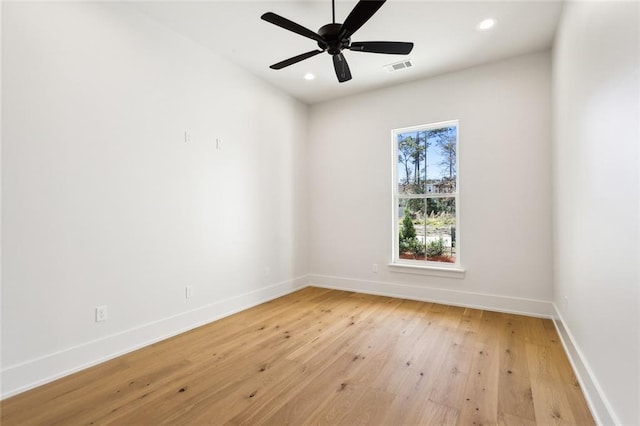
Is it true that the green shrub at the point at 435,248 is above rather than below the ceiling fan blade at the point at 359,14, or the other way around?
below

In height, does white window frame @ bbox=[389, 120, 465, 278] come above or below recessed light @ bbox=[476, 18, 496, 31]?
below

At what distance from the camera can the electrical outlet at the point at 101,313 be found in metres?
2.50

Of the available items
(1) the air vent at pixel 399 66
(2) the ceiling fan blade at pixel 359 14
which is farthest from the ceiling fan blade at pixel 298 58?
(1) the air vent at pixel 399 66

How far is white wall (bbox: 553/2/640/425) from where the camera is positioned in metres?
1.34

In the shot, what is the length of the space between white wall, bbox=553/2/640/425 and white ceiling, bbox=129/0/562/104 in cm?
54

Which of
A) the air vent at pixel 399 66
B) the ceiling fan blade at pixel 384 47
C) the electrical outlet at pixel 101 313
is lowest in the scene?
the electrical outlet at pixel 101 313

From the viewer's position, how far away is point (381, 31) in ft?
10.2

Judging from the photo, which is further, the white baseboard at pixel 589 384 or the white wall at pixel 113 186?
the white wall at pixel 113 186

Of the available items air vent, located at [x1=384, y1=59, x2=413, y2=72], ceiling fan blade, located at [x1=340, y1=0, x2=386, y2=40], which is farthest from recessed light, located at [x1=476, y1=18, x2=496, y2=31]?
ceiling fan blade, located at [x1=340, y1=0, x2=386, y2=40]

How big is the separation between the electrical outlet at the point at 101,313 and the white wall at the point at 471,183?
3127mm

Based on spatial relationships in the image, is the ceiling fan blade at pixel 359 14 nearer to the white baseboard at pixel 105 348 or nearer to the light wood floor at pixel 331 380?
the light wood floor at pixel 331 380

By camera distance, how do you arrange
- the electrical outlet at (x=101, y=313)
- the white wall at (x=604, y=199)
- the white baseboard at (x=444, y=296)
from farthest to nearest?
the white baseboard at (x=444, y=296) < the electrical outlet at (x=101, y=313) < the white wall at (x=604, y=199)

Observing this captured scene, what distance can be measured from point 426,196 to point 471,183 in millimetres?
608

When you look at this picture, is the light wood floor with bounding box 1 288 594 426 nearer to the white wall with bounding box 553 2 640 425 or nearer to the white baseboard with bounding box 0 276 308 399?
the white baseboard with bounding box 0 276 308 399
